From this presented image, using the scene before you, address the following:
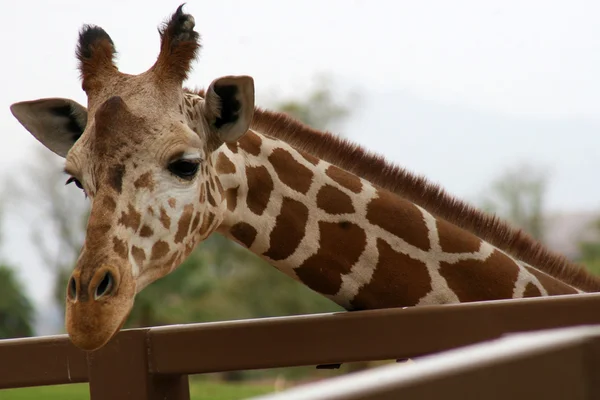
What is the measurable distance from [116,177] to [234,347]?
0.84 m

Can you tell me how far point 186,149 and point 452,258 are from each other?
1202mm

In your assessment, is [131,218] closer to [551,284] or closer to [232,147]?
[232,147]

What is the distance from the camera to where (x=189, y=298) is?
3425 centimetres

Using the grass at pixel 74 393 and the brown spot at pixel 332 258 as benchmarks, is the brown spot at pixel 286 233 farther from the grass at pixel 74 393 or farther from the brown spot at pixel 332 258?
the grass at pixel 74 393

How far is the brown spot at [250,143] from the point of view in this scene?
3906mm

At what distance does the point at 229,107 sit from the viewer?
372 centimetres

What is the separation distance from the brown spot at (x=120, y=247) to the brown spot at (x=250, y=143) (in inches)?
32.8

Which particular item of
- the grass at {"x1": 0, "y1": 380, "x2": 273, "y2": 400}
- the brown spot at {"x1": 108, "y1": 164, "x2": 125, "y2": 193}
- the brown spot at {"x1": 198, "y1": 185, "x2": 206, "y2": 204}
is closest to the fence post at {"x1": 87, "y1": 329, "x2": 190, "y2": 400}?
the brown spot at {"x1": 108, "y1": 164, "x2": 125, "y2": 193}

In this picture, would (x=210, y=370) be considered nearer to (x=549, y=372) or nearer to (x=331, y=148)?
(x=331, y=148)

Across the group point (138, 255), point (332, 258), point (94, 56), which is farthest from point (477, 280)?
point (94, 56)

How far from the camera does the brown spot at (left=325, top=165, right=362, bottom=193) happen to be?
12.9ft

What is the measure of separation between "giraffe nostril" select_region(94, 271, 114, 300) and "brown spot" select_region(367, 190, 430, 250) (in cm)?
119

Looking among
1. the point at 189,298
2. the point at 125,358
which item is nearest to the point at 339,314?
the point at 125,358

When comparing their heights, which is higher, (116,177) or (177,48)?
(177,48)
